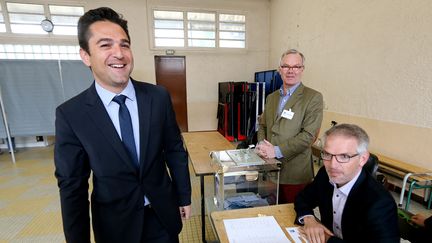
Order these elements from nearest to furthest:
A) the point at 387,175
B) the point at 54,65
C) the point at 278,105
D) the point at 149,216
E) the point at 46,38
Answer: the point at 149,216
the point at 278,105
the point at 387,175
the point at 54,65
the point at 46,38

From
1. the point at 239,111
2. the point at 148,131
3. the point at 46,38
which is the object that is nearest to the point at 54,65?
the point at 46,38

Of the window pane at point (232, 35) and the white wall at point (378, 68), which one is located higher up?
the window pane at point (232, 35)

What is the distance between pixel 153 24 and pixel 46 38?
2361 millimetres

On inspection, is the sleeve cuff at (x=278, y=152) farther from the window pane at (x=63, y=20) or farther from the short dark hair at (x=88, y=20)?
the window pane at (x=63, y=20)

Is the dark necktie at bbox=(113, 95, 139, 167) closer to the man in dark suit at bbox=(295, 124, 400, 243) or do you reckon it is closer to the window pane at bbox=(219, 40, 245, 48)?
the man in dark suit at bbox=(295, 124, 400, 243)

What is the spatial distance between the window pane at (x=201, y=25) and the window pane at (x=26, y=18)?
3282mm

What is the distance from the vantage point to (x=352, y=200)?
0.94 m

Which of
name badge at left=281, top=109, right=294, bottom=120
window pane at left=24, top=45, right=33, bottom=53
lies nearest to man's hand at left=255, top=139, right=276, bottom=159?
name badge at left=281, top=109, right=294, bottom=120

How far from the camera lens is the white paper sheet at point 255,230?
946mm

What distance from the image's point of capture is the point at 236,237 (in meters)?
0.96

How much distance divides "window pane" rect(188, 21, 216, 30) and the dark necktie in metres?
5.30

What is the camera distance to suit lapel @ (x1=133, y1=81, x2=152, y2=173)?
95 cm

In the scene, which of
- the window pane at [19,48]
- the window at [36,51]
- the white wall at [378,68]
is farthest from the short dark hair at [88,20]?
the window pane at [19,48]

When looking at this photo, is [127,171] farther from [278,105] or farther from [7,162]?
[7,162]
